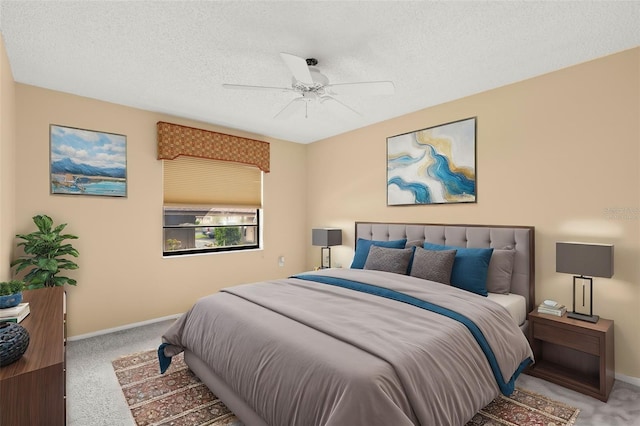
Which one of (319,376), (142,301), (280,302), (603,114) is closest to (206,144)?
(142,301)

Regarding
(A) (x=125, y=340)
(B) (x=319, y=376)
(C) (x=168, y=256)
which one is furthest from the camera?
(C) (x=168, y=256)

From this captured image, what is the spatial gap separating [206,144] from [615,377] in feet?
15.9

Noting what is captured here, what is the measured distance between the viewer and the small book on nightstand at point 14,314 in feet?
5.51

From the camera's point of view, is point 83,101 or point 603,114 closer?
point 603,114

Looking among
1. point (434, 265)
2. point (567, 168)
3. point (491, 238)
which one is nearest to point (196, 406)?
point (434, 265)

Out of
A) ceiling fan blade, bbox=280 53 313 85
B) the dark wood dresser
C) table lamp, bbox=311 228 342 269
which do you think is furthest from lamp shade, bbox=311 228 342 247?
the dark wood dresser

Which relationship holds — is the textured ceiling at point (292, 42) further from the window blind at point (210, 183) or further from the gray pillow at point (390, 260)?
the gray pillow at point (390, 260)

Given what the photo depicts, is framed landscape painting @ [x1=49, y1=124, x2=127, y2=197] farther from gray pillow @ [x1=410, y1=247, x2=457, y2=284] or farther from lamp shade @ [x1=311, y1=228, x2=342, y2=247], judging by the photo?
gray pillow @ [x1=410, y1=247, x2=457, y2=284]

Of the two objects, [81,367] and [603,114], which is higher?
[603,114]

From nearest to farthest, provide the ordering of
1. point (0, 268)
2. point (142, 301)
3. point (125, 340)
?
1. point (0, 268)
2. point (125, 340)
3. point (142, 301)

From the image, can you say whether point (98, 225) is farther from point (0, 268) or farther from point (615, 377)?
point (615, 377)

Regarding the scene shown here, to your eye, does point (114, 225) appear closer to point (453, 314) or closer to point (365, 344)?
point (365, 344)

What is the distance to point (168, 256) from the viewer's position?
4133 mm

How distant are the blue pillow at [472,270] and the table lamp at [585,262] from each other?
54 centimetres
